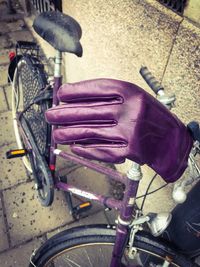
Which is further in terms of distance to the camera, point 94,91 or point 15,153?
point 15,153

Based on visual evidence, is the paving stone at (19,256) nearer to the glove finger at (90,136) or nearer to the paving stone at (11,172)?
the paving stone at (11,172)

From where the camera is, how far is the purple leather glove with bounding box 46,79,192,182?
112 cm

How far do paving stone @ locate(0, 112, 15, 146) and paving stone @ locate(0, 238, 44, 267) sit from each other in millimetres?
1422

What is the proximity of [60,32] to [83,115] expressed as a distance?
1069 mm

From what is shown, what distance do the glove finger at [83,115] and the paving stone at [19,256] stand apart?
6.34 feet

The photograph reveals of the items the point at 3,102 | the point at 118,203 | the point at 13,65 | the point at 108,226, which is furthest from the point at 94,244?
the point at 3,102

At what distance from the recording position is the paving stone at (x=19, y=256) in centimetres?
267

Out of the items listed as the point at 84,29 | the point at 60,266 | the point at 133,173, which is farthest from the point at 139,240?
the point at 84,29

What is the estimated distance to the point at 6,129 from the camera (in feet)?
12.8

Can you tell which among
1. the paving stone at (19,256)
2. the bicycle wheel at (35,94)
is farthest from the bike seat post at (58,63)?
the paving stone at (19,256)

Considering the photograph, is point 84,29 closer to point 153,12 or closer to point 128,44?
point 128,44

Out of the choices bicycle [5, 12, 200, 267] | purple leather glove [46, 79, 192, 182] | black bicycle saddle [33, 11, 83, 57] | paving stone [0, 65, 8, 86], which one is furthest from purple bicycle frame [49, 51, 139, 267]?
paving stone [0, 65, 8, 86]

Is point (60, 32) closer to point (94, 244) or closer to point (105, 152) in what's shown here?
point (105, 152)

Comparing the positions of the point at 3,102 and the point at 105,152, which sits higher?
the point at 105,152
